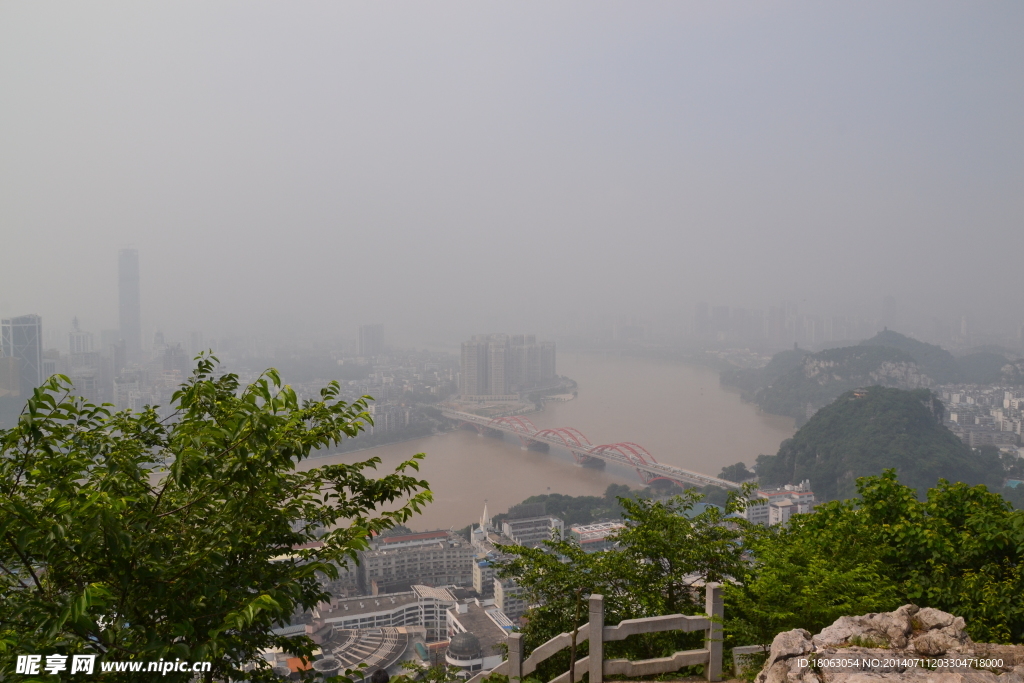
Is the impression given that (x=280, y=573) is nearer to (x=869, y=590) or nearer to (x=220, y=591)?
(x=220, y=591)

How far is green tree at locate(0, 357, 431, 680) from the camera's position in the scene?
0.98 meters

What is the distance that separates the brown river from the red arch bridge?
0.34 meters

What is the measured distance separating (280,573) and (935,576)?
7.75 feet

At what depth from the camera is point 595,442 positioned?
61.4 feet

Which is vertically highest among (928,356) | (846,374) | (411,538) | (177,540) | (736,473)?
(177,540)

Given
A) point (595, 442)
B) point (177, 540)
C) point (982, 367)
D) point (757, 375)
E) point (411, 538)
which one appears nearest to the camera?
point (177, 540)

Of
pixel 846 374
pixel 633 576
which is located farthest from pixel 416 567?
pixel 846 374

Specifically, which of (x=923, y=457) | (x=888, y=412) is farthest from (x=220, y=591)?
(x=888, y=412)

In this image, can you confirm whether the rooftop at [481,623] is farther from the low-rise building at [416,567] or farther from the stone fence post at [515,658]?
the stone fence post at [515,658]

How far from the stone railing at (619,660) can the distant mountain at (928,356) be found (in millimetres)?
35772

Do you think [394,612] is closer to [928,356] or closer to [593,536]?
[593,536]

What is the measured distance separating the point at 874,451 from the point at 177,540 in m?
18.6

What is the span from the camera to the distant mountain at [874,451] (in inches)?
611

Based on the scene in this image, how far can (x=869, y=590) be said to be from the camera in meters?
2.19
